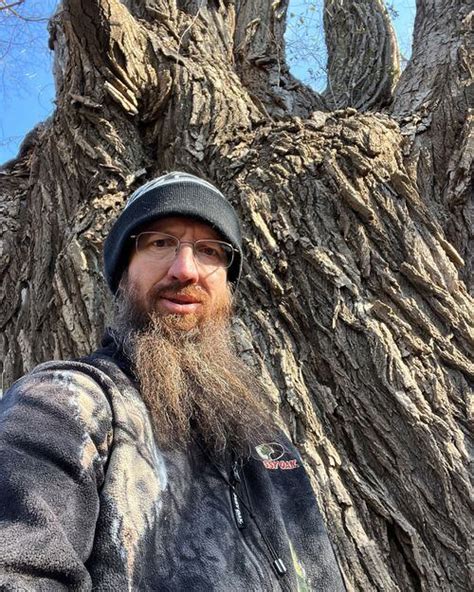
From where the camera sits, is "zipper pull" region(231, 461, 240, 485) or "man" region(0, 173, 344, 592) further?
"zipper pull" region(231, 461, 240, 485)

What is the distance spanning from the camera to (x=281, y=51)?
507 centimetres

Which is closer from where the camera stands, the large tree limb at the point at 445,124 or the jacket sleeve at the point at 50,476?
the jacket sleeve at the point at 50,476

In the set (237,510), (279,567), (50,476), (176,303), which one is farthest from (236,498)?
(176,303)

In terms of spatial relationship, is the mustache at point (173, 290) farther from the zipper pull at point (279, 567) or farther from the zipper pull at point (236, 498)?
the zipper pull at point (279, 567)

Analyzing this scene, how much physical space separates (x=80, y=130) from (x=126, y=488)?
2773mm

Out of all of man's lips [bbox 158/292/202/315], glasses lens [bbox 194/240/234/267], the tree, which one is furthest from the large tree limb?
man's lips [bbox 158/292/202/315]

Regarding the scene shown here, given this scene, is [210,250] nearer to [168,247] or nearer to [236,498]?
[168,247]

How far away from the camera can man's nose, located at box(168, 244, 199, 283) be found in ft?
6.33

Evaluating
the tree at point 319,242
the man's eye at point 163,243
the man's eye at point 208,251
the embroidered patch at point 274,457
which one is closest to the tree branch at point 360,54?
the tree at point 319,242

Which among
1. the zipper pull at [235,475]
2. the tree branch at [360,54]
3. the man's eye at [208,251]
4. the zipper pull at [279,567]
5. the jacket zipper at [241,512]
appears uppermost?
the tree branch at [360,54]

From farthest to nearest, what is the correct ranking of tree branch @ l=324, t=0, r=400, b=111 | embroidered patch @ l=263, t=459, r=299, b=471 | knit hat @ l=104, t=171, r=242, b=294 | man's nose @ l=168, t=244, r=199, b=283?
1. tree branch @ l=324, t=0, r=400, b=111
2. knit hat @ l=104, t=171, r=242, b=294
3. man's nose @ l=168, t=244, r=199, b=283
4. embroidered patch @ l=263, t=459, r=299, b=471

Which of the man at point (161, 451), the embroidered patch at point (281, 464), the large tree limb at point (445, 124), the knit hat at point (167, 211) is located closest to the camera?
the man at point (161, 451)

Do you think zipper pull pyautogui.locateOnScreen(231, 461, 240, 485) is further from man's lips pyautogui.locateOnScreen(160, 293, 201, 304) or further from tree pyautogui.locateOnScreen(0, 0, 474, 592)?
tree pyautogui.locateOnScreen(0, 0, 474, 592)

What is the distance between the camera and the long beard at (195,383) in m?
1.64
